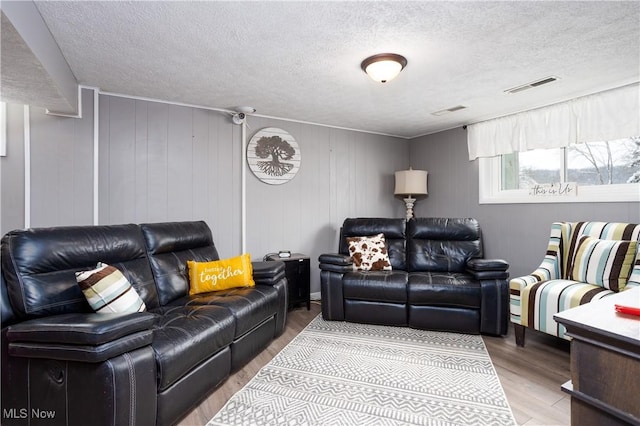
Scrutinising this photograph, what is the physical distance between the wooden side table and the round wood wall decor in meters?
0.98

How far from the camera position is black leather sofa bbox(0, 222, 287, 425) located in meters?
1.38

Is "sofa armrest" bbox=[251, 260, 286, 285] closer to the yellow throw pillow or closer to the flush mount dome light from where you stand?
the yellow throw pillow

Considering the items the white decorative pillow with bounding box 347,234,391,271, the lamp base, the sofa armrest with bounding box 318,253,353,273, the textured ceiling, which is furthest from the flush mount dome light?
the lamp base

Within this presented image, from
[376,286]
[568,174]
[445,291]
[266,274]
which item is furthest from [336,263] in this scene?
[568,174]

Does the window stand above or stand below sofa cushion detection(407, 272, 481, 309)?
above

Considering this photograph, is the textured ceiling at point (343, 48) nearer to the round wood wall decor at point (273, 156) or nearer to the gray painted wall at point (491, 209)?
the round wood wall decor at point (273, 156)

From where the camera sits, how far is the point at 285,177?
12.7 ft

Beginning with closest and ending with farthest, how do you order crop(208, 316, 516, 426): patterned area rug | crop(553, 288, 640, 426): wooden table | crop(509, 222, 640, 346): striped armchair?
crop(553, 288, 640, 426): wooden table < crop(208, 316, 516, 426): patterned area rug < crop(509, 222, 640, 346): striped armchair

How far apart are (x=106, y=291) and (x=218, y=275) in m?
0.94

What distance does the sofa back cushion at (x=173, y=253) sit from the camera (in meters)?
2.45

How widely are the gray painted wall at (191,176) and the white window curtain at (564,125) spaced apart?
1.30 m

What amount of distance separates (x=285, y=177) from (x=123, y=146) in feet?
5.62

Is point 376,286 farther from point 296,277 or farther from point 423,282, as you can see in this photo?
point 296,277

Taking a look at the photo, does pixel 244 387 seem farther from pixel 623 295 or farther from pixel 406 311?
pixel 623 295
